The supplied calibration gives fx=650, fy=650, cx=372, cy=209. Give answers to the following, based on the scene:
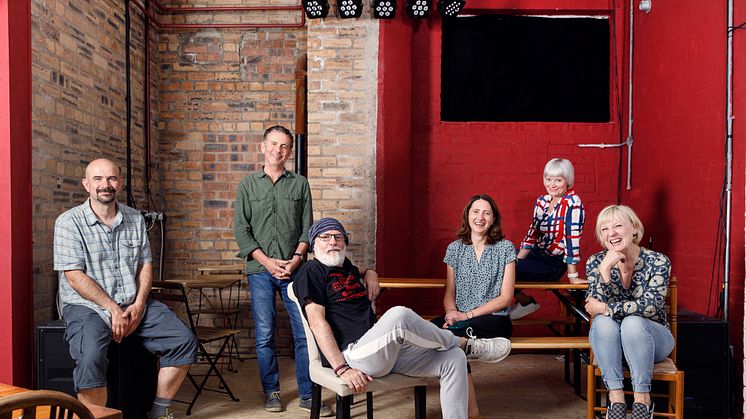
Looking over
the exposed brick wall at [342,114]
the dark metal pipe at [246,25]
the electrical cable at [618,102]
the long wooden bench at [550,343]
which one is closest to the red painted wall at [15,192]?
the dark metal pipe at [246,25]

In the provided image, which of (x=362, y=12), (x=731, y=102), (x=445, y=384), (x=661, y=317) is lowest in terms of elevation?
(x=445, y=384)

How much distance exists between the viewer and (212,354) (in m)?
5.29

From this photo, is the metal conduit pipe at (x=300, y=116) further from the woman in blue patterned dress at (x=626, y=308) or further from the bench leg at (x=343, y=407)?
the bench leg at (x=343, y=407)

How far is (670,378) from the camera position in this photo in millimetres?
3244

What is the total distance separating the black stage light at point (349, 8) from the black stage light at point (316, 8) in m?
0.10

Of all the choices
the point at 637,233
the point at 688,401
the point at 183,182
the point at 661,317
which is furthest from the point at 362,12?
the point at 688,401

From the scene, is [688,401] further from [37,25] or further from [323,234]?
[37,25]

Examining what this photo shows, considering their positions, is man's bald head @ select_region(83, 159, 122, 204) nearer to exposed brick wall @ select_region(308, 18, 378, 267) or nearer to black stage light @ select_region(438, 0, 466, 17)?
exposed brick wall @ select_region(308, 18, 378, 267)

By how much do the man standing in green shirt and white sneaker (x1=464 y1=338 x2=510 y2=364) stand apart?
1.05 m

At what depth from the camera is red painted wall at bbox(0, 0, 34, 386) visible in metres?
3.36

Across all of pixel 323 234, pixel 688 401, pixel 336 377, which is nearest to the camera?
pixel 336 377

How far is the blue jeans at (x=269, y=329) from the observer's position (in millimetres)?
3895

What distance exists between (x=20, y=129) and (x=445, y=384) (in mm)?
2564

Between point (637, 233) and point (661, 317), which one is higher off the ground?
point (637, 233)
